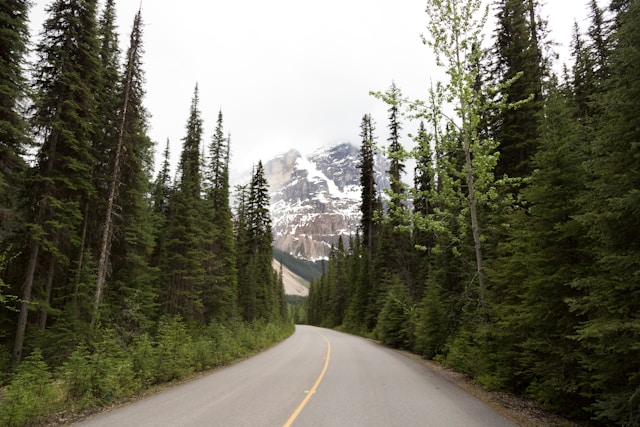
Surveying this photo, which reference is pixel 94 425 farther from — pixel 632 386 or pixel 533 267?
pixel 533 267

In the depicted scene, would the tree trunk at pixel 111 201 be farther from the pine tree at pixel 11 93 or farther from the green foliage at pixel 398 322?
the green foliage at pixel 398 322

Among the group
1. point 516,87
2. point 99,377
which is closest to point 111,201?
point 99,377

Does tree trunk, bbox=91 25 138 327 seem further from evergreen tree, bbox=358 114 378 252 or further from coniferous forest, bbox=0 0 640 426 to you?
evergreen tree, bbox=358 114 378 252

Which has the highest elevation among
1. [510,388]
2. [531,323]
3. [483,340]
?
[531,323]

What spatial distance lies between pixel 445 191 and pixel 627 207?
661cm

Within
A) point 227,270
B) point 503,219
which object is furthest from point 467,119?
point 227,270

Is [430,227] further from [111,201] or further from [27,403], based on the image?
[111,201]

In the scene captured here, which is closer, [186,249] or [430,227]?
[430,227]

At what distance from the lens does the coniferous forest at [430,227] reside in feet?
18.7

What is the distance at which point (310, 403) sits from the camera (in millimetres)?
7980

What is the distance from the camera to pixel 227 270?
3453cm

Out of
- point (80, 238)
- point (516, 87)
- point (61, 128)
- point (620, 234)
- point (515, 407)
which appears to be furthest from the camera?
point (80, 238)

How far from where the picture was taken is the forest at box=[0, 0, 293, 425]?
963cm

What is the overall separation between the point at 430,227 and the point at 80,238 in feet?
59.9
